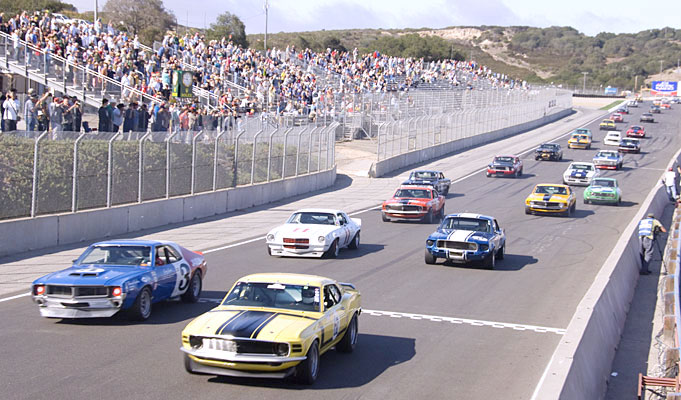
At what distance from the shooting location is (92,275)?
39.7ft

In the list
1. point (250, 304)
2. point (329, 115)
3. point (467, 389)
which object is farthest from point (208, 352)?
point (329, 115)

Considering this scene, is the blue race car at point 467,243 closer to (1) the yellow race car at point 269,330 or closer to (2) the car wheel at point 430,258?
(2) the car wheel at point 430,258

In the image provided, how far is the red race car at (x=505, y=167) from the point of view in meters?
44.8

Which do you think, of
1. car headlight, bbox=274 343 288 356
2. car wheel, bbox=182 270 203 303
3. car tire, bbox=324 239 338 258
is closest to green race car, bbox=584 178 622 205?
car tire, bbox=324 239 338 258

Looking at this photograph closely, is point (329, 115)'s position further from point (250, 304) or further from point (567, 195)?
point (250, 304)

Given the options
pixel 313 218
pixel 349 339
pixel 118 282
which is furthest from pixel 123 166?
pixel 349 339

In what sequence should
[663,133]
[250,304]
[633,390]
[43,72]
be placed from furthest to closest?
[663,133], [43,72], [633,390], [250,304]

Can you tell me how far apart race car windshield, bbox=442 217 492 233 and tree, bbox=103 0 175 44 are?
198 ft

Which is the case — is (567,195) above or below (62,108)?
below

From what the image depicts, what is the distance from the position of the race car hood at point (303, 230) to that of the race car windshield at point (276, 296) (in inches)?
358

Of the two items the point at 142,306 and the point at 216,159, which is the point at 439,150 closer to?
the point at 216,159

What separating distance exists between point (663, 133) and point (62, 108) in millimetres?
67528

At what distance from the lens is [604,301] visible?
13.5 metres

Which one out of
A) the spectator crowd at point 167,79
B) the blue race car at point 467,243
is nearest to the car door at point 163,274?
the blue race car at point 467,243
